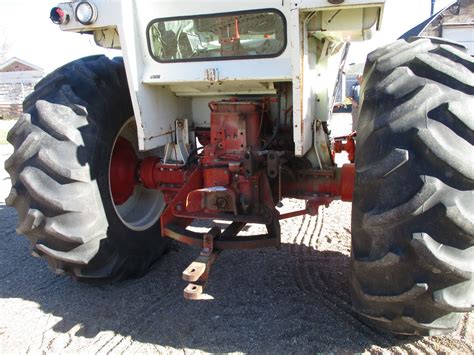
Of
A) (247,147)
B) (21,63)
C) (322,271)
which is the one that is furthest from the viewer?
(21,63)

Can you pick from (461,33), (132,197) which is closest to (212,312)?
(132,197)

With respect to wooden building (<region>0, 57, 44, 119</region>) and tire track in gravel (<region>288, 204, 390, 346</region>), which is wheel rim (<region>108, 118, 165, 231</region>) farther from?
wooden building (<region>0, 57, 44, 119</region>)

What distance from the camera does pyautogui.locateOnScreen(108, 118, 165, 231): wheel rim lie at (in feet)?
11.1

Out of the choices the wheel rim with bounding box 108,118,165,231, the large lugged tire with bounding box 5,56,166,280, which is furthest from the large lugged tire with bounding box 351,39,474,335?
the wheel rim with bounding box 108,118,165,231

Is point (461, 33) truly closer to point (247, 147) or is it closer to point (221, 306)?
point (247, 147)

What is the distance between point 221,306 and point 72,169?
1333 mm

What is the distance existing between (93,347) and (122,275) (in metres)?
0.73

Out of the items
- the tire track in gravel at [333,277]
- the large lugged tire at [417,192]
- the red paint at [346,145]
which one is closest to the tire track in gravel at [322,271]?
the tire track in gravel at [333,277]

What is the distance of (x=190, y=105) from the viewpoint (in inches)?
141

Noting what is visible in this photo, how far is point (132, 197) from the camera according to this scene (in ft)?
12.0

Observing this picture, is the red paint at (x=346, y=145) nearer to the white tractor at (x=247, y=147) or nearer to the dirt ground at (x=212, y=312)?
the white tractor at (x=247, y=147)

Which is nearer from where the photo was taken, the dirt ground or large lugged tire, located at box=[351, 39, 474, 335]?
Answer: large lugged tire, located at box=[351, 39, 474, 335]

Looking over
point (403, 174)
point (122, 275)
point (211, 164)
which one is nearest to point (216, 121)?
point (211, 164)

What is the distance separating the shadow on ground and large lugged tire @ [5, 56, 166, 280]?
0.27 meters
